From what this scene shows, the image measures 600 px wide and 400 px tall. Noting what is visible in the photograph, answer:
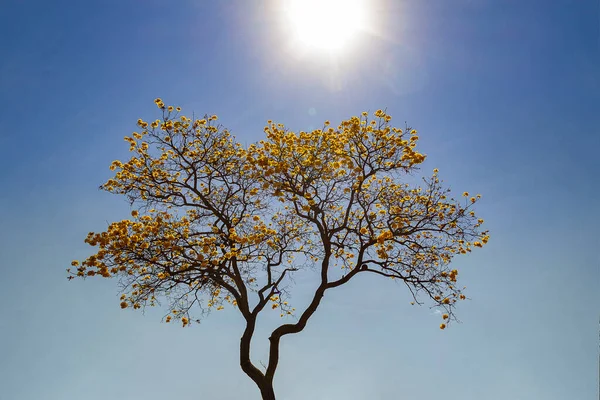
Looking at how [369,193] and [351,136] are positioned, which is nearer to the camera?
[351,136]

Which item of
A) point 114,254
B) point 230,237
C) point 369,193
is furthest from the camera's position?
point 369,193

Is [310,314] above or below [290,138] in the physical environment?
below

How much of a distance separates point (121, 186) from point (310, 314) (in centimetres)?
763

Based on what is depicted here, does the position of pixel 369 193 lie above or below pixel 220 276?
above

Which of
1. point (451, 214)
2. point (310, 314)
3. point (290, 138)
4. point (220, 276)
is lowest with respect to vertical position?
point (310, 314)

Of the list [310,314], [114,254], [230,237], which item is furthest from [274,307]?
[114,254]

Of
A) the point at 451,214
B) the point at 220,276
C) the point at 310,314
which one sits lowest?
the point at 310,314

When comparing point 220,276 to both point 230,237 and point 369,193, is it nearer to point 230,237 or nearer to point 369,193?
point 230,237

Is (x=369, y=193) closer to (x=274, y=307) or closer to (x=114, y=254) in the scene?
(x=274, y=307)

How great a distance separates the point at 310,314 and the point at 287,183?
14.5 ft

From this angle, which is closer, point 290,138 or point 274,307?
point 290,138

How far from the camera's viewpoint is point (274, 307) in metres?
15.8

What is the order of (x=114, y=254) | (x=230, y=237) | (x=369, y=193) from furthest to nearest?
1. (x=369, y=193)
2. (x=230, y=237)
3. (x=114, y=254)

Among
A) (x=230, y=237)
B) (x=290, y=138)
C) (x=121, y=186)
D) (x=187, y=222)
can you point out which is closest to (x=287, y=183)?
(x=290, y=138)
